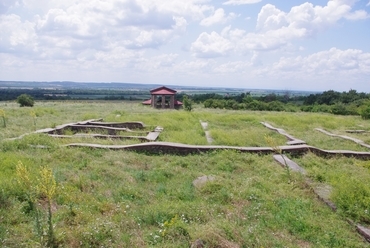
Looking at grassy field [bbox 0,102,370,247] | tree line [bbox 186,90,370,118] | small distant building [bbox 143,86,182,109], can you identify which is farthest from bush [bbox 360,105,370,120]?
small distant building [bbox 143,86,182,109]

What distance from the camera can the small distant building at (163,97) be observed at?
95.4ft

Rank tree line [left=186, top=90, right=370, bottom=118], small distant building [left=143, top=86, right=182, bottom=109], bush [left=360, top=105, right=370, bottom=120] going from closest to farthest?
bush [left=360, top=105, right=370, bottom=120]
tree line [left=186, top=90, right=370, bottom=118]
small distant building [left=143, top=86, right=182, bottom=109]

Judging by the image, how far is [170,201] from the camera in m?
4.41

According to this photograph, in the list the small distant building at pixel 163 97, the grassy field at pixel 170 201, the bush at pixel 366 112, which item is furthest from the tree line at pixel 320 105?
the grassy field at pixel 170 201

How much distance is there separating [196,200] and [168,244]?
50.9 inches

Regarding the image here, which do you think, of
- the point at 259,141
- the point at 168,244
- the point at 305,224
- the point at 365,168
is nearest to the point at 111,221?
the point at 168,244

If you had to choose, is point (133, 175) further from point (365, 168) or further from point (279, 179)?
point (365, 168)

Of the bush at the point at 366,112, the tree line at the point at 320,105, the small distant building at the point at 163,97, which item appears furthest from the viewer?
the small distant building at the point at 163,97

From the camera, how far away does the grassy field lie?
11.1 feet

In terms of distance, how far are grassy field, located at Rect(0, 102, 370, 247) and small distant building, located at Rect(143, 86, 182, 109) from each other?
22.0 metres

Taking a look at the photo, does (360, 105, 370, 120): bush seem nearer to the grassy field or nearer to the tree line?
the tree line

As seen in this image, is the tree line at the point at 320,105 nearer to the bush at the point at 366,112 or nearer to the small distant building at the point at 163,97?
the bush at the point at 366,112

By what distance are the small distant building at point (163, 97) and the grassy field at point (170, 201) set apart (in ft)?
72.3

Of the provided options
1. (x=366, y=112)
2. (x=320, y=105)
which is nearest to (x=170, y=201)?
(x=366, y=112)
